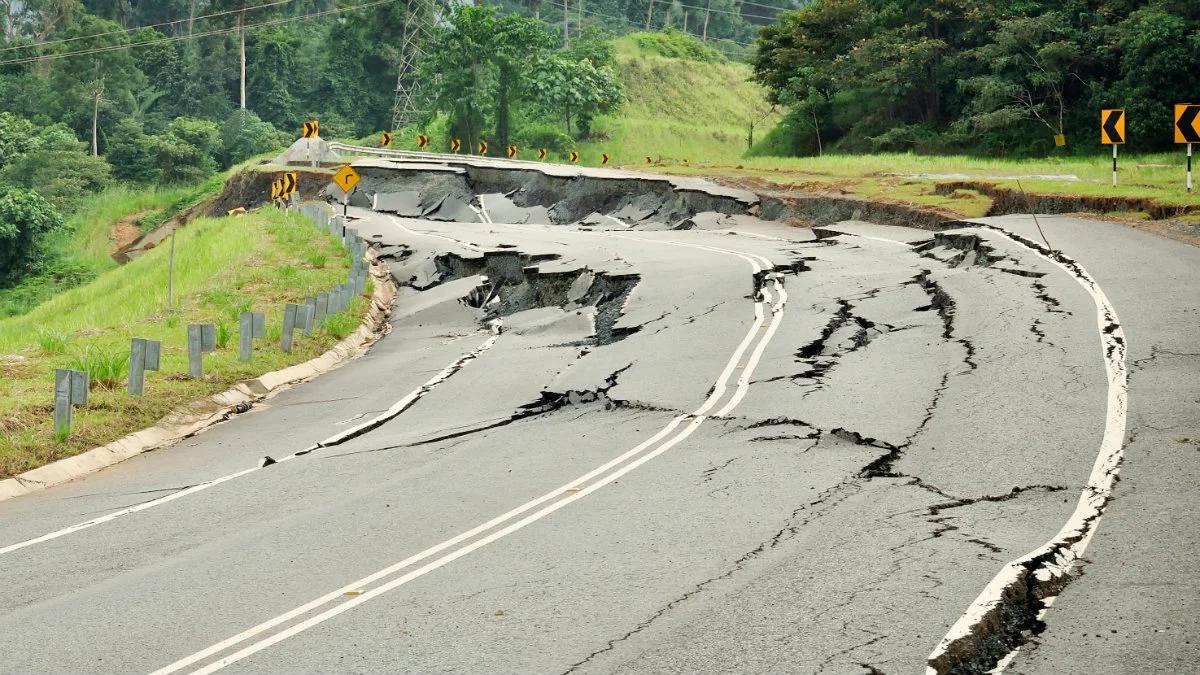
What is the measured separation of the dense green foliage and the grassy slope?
54.5 feet

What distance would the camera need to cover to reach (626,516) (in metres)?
8.59

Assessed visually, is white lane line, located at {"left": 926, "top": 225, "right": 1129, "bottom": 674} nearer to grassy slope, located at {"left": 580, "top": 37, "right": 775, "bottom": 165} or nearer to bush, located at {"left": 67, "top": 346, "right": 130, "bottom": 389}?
bush, located at {"left": 67, "top": 346, "right": 130, "bottom": 389}

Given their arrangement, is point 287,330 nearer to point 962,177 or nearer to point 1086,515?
point 1086,515

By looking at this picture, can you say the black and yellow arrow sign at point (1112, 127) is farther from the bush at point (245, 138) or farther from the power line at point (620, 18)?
the power line at point (620, 18)

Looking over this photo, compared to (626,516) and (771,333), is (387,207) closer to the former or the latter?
(771,333)

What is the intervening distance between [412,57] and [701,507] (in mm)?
84285

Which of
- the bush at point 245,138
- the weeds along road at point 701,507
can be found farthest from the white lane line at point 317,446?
the bush at point 245,138

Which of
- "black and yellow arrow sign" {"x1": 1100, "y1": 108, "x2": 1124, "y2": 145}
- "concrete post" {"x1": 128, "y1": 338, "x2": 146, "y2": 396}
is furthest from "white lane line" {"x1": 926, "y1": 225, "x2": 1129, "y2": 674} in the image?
"black and yellow arrow sign" {"x1": 1100, "y1": 108, "x2": 1124, "y2": 145}

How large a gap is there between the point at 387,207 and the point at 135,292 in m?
20.8

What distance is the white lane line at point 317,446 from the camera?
360 inches

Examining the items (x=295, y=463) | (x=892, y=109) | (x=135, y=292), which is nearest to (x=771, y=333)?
(x=295, y=463)

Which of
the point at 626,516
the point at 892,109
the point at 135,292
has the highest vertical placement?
the point at 892,109

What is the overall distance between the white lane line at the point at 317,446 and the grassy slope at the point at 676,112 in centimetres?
5823

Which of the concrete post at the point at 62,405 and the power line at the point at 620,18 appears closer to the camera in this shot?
the concrete post at the point at 62,405
